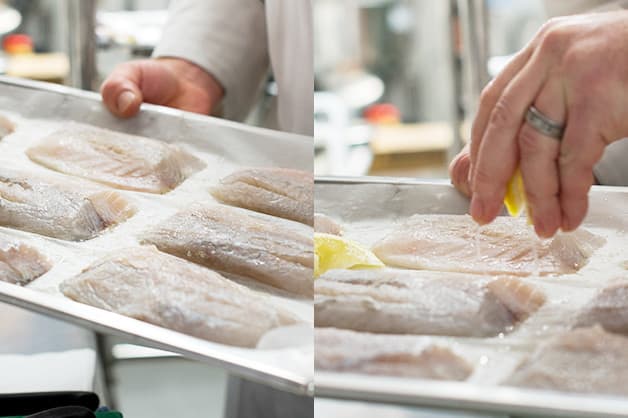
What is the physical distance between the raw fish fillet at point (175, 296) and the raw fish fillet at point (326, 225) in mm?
127

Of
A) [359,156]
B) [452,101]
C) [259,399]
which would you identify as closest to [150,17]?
[259,399]

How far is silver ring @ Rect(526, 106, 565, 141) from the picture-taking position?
0.59 m

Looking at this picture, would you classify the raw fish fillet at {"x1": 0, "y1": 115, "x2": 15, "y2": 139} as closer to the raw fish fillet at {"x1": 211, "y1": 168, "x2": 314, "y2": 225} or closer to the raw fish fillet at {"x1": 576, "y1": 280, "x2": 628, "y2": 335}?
the raw fish fillet at {"x1": 211, "y1": 168, "x2": 314, "y2": 225}

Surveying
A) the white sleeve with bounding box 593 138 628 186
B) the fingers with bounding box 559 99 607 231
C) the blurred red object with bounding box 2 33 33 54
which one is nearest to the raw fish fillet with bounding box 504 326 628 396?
the fingers with bounding box 559 99 607 231

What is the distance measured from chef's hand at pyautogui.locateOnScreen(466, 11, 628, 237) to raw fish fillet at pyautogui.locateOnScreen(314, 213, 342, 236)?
0.52ft

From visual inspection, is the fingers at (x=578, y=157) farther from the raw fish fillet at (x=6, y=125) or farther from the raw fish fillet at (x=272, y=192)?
the raw fish fillet at (x=6, y=125)

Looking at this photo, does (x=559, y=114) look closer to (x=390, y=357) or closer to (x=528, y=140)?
(x=528, y=140)

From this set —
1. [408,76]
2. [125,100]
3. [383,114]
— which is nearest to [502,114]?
[125,100]

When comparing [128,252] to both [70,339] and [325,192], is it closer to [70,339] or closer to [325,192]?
[325,192]

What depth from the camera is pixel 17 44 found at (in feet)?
2.72

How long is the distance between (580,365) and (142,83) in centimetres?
49

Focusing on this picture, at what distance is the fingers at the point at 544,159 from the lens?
59 centimetres

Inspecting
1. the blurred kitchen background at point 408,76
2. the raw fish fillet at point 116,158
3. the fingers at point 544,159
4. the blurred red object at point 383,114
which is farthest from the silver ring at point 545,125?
the blurred red object at point 383,114

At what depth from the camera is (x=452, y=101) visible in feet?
7.09
